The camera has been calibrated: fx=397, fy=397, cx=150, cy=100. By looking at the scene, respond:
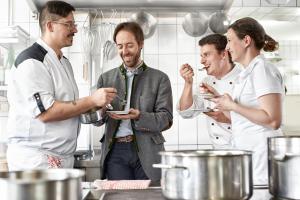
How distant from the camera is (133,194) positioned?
1012 millimetres

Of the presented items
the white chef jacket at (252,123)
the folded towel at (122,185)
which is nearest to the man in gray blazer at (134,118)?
the white chef jacket at (252,123)

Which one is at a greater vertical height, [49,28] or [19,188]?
[49,28]

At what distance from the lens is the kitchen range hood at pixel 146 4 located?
2621 mm

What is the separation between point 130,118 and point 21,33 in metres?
1.28

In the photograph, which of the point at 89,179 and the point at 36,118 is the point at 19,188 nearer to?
the point at 36,118

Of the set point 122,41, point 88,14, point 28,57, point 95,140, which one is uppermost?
point 88,14

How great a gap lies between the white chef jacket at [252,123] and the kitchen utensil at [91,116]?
581 mm

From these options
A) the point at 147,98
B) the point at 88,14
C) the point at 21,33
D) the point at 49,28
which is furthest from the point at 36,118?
the point at 88,14

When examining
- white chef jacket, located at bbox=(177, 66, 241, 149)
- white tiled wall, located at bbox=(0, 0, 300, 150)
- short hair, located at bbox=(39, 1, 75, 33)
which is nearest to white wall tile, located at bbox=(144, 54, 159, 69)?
white tiled wall, located at bbox=(0, 0, 300, 150)

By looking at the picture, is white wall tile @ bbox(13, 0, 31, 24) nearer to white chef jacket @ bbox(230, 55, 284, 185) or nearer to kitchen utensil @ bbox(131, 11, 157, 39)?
kitchen utensil @ bbox(131, 11, 157, 39)

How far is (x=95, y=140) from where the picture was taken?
9.36ft

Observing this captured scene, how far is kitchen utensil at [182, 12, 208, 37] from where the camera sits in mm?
2748

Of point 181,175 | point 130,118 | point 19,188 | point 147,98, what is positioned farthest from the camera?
point 147,98

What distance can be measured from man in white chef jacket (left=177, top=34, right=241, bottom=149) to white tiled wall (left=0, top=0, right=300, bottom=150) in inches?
26.5
